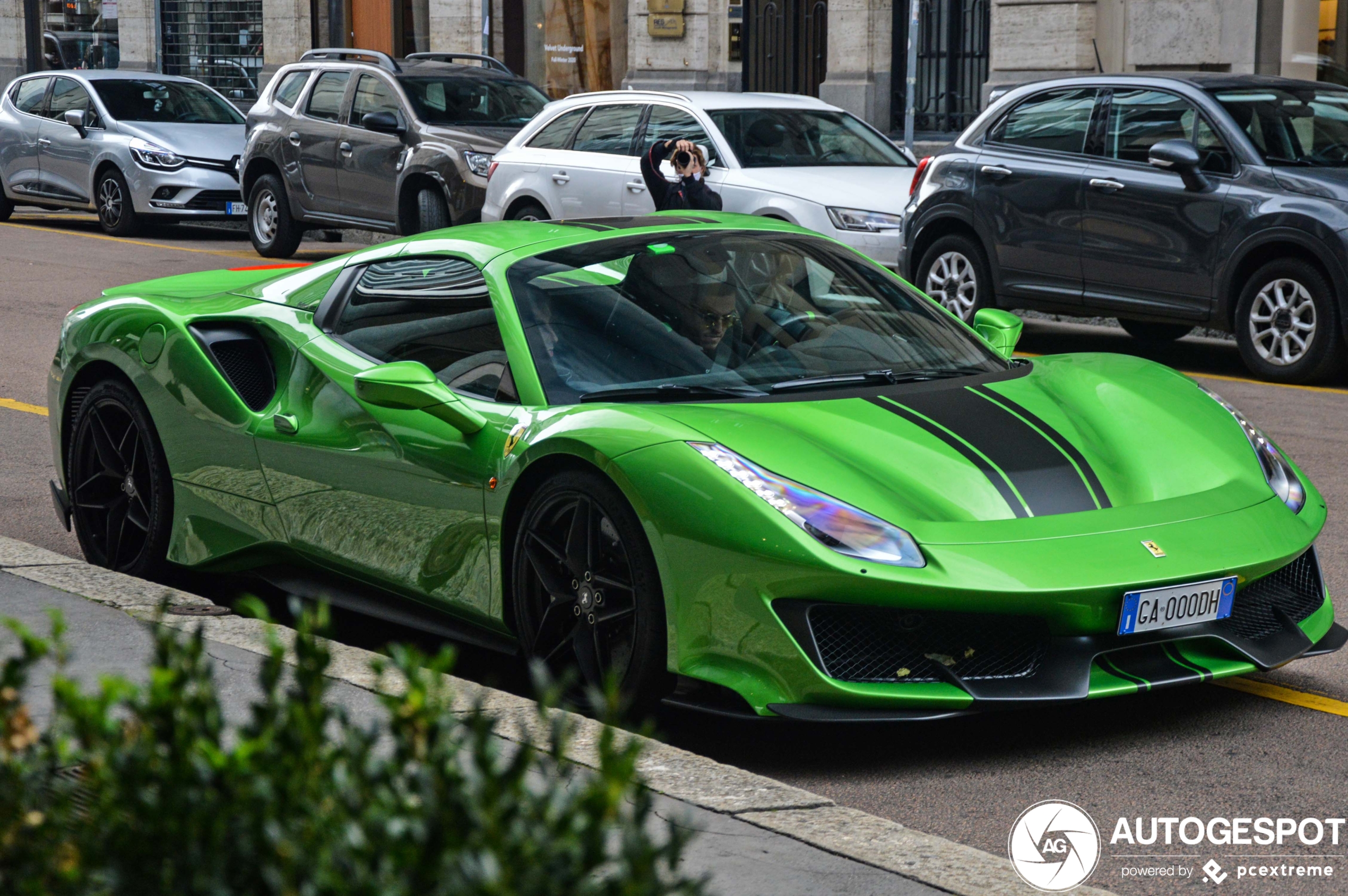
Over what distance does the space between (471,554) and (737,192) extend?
834 centimetres

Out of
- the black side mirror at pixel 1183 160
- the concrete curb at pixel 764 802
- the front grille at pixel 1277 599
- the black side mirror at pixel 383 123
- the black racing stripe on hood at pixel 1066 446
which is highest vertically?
the black side mirror at pixel 383 123

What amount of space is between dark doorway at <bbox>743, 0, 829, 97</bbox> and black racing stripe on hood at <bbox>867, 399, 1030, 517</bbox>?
64.6 ft

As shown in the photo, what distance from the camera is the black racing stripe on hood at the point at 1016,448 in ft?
14.9

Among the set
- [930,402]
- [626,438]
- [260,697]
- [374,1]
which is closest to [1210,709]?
[930,402]

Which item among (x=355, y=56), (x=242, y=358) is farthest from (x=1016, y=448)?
(x=355, y=56)

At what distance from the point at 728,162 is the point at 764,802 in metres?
9.83

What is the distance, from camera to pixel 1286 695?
4.95 meters

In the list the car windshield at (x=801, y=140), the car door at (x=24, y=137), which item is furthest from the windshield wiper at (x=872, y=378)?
the car door at (x=24, y=137)

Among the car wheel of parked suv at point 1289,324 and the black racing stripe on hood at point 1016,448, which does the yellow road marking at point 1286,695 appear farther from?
the car wheel of parked suv at point 1289,324

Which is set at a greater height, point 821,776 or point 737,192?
point 737,192

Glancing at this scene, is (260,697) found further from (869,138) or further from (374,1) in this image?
(374,1)

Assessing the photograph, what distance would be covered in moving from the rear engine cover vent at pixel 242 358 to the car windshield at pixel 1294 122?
6.91 m

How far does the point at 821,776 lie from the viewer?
14.5 feet

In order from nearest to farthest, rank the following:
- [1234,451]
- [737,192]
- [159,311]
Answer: [1234,451] → [159,311] → [737,192]
